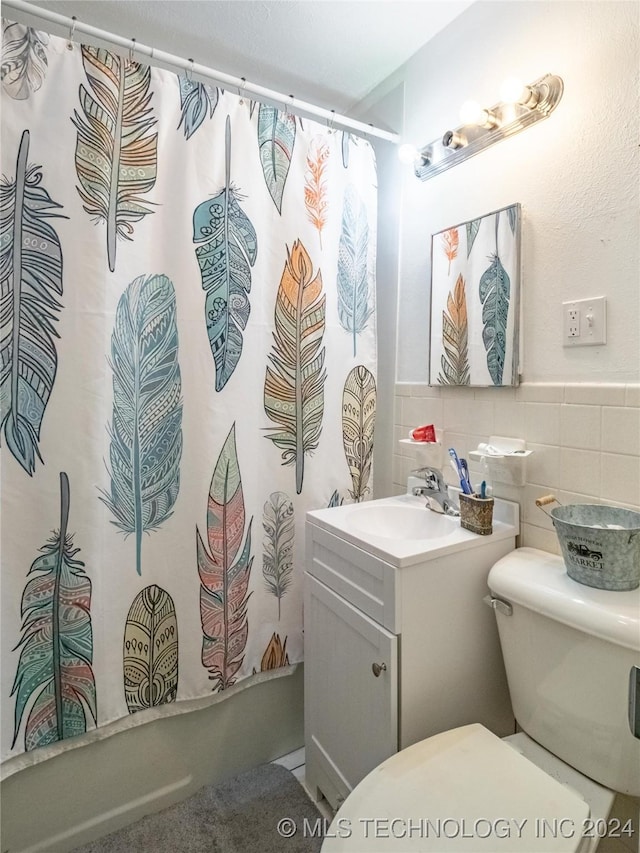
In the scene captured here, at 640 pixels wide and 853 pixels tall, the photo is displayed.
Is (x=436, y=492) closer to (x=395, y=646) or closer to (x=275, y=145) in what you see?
(x=395, y=646)

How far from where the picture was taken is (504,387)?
1271 millimetres

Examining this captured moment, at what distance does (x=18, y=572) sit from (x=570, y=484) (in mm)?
1369

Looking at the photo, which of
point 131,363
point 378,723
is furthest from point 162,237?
point 378,723

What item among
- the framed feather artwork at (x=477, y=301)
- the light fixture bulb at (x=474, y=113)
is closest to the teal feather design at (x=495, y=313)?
the framed feather artwork at (x=477, y=301)

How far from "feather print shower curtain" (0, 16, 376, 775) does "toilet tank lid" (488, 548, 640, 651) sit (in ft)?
A: 2.26

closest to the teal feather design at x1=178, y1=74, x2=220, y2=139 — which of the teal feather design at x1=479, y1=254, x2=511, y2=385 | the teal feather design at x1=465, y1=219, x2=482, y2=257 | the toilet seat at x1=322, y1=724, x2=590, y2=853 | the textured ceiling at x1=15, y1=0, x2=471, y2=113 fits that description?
the textured ceiling at x1=15, y1=0, x2=471, y2=113

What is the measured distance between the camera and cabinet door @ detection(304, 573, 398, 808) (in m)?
1.04

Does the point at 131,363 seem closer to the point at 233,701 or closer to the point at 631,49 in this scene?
the point at 233,701

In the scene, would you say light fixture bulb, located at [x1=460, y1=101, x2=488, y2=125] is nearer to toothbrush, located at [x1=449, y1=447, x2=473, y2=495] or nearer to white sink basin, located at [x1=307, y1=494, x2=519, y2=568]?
toothbrush, located at [x1=449, y1=447, x2=473, y2=495]

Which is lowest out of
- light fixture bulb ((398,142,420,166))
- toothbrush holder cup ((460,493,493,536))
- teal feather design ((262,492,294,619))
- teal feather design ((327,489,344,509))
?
teal feather design ((262,492,294,619))

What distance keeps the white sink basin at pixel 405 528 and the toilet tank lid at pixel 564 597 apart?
0.10 m

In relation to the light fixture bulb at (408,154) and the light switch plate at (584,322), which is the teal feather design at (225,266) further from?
the light switch plate at (584,322)

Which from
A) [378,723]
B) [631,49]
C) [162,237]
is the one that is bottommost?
[378,723]

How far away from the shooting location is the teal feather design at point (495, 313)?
1.25 meters
